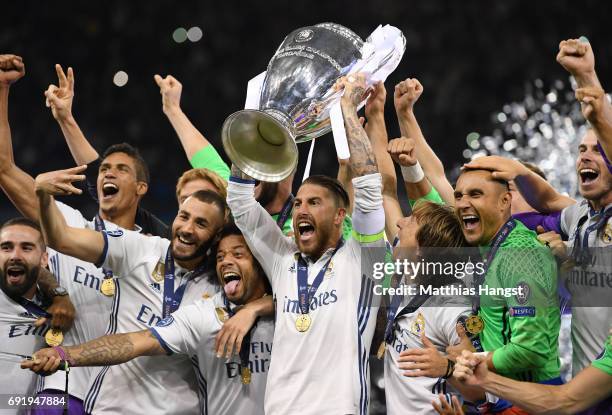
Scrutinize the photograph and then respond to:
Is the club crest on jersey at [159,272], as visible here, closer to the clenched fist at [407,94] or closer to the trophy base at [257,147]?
the trophy base at [257,147]

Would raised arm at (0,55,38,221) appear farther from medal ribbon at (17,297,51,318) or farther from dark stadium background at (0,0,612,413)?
dark stadium background at (0,0,612,413)

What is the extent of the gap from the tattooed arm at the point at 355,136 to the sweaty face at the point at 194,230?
73 centimetres

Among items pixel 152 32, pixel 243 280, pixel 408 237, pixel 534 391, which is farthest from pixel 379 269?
pixel 152 32

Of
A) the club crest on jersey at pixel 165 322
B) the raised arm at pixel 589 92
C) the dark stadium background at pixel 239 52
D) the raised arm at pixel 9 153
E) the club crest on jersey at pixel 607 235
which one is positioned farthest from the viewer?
the dark stadium background at pixel 239 52

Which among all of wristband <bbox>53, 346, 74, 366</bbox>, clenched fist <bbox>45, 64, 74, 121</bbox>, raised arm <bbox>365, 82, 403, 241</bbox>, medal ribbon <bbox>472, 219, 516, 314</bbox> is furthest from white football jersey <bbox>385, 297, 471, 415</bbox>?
clenched fist <bbox>45, 64, 74, 121</bbox>

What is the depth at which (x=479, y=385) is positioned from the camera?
2826 mm

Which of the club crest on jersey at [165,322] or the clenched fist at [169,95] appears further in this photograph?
the clenched fist at [169,95]

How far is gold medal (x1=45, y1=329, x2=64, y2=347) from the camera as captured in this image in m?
4.05

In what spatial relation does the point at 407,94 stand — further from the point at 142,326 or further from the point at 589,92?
the point at 142,326

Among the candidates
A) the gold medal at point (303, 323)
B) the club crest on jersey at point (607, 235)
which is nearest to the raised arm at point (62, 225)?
the gold medal at point (303, 323)

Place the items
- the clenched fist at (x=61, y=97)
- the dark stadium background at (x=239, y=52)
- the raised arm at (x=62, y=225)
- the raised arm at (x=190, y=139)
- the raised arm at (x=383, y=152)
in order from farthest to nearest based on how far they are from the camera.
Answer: the dark stadium background at (x=239, y=52) < the raised arm at (x=190, y=139) < the clenched fist at (x=61, y=97) < the raised arm at (x=383, y=152) < the raised arm at (x=62, y=225)

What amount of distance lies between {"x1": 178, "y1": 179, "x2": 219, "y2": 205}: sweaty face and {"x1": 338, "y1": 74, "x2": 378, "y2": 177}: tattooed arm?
3.16ft

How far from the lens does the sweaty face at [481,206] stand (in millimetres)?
3305

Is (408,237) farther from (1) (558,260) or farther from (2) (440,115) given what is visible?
(2) (440,115)
